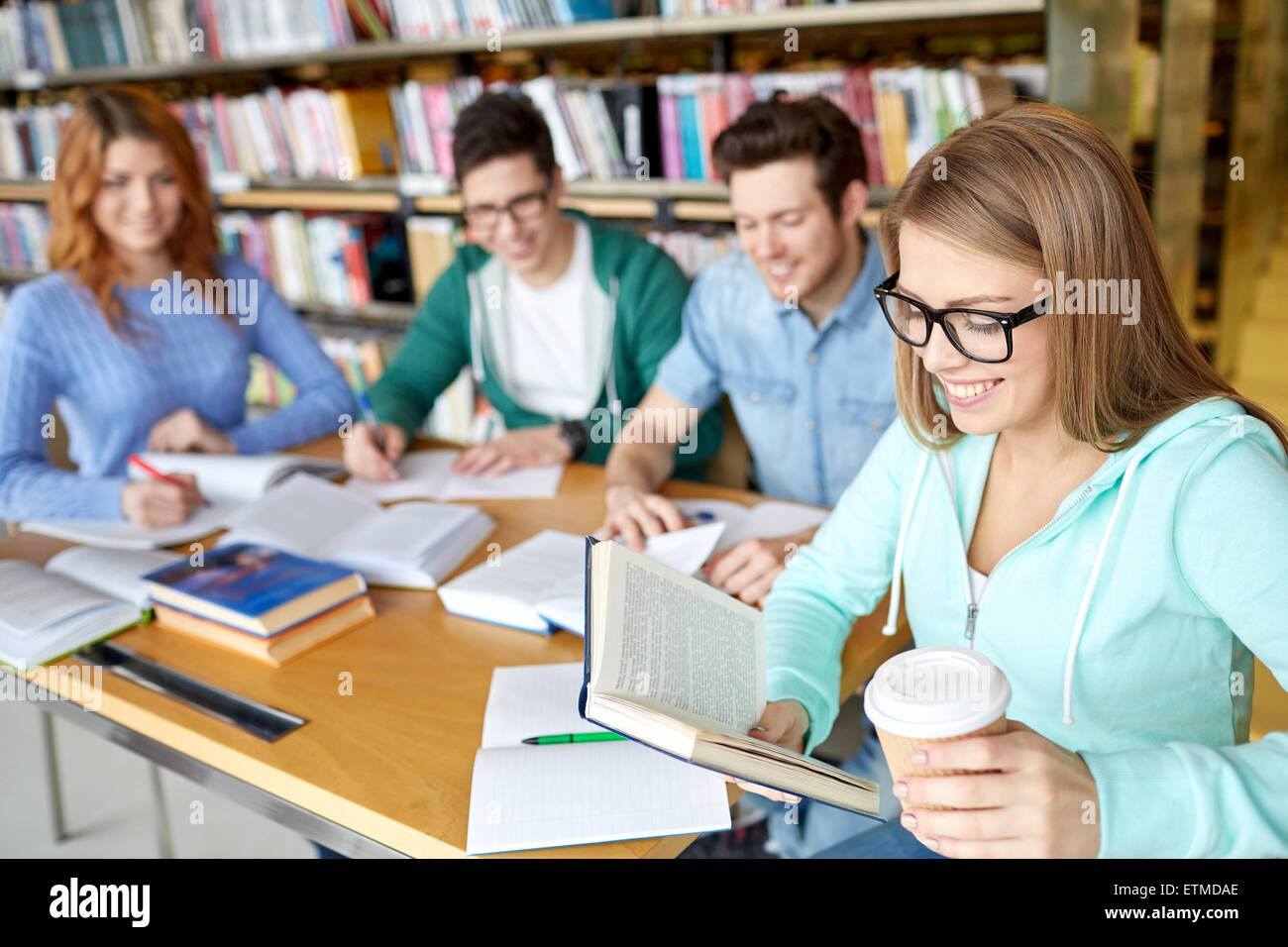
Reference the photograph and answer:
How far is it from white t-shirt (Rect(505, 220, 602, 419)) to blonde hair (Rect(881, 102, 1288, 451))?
53.7 inches

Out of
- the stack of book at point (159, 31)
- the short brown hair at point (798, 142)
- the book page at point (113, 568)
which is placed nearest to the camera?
the book page at point (113, 568)

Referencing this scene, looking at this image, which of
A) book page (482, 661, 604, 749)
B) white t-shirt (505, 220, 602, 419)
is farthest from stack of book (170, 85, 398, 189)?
book page (482, 661, 604, 749)

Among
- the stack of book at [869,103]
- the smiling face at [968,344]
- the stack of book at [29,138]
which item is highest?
the stack of book at [29,138]

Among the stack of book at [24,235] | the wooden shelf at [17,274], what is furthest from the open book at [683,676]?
the wooden shelf at [17,274]

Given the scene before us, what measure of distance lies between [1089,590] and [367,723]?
754mm

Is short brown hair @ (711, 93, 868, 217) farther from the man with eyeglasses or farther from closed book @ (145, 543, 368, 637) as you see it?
closed book @ (145, 543, 368, 637)

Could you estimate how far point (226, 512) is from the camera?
1.66m

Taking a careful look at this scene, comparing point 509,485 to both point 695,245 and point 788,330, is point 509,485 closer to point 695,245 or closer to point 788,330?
point 788,330

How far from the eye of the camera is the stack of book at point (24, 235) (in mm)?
4586

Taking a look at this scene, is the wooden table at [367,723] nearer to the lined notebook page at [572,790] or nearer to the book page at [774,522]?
the lined notebook page at [572,790]

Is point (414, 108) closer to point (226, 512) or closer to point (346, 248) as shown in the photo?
point (346, 248)

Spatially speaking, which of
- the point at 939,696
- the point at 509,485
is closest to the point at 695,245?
the point at 509,485

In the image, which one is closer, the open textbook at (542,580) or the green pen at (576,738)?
the green pen at (576,738)
